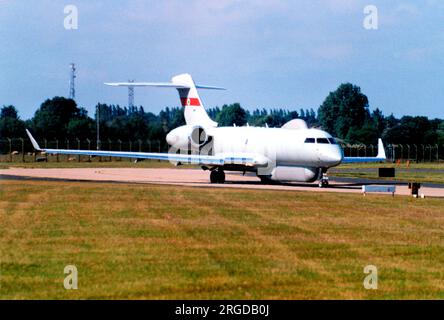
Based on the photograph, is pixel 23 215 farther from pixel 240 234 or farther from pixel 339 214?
pixel 339 214

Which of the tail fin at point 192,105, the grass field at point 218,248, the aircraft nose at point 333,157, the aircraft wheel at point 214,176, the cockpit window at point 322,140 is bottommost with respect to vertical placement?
the grass field at point 218,248

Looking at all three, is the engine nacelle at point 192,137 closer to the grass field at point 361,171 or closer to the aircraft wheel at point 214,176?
the aircraft wheel at point 214,176

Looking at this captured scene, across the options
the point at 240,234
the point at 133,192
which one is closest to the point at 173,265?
the point at 240,234

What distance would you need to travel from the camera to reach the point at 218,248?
18656 mm

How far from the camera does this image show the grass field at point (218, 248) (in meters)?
14.0

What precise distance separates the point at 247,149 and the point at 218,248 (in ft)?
104

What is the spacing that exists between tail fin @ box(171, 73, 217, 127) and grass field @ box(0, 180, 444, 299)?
81.1ft

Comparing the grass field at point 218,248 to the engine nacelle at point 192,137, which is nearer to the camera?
the grass field at point 218,248

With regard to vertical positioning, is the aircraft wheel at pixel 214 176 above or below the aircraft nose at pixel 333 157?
below

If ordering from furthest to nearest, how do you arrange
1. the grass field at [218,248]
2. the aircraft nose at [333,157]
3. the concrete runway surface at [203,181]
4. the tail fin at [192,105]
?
the tail fin at [192,105]
the aircraft nose at [333,157]
the concrete runway surface at [203,181]
the grass field at [218,248]

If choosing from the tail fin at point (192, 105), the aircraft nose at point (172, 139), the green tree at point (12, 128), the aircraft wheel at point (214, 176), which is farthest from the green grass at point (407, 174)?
the green tree at point (12, 128)

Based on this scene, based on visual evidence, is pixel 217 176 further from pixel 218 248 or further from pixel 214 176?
pixel 218 248

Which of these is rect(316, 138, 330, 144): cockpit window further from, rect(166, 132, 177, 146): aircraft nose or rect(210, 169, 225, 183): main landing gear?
rect(166, 132, 177, 146): aircraft nose

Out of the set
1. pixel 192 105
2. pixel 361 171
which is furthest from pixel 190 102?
pixel 361 171
